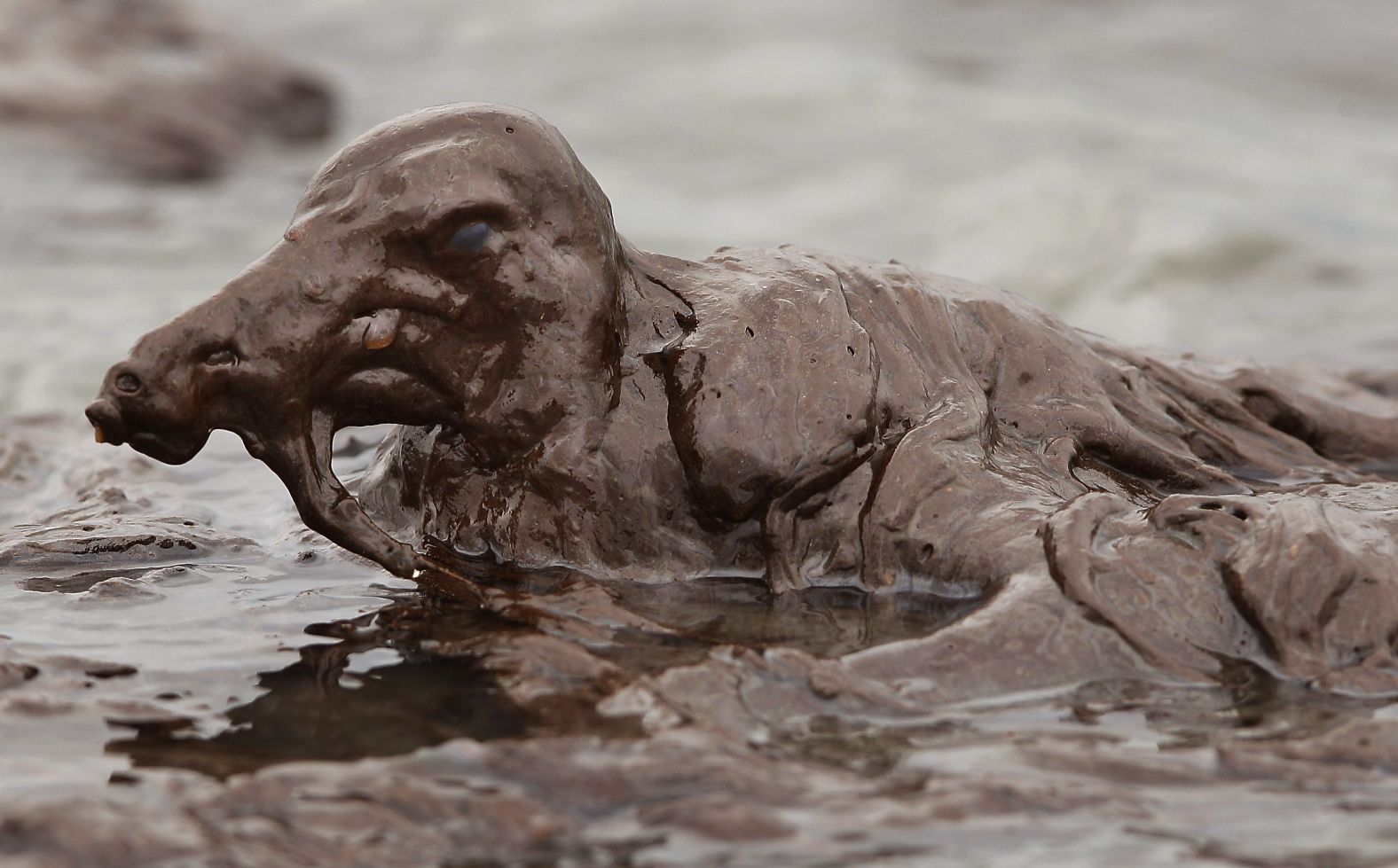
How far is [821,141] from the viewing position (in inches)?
557

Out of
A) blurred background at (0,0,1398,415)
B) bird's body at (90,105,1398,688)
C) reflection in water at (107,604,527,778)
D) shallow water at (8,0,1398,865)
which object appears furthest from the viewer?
blurred background at (0,0,1398,415)

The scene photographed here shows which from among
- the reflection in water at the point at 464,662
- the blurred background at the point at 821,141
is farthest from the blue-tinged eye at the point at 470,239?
the blurred background at the point at 821,141

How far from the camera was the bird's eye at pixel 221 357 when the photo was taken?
3.55 m

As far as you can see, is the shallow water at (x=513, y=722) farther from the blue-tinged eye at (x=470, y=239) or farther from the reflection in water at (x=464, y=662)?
the blue-tinged eye at (x=470, y=239)

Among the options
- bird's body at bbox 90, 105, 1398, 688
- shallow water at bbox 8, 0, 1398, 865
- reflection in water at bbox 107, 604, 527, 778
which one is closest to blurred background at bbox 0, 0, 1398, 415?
shallow water at bbox 8, 0, 1398, 865

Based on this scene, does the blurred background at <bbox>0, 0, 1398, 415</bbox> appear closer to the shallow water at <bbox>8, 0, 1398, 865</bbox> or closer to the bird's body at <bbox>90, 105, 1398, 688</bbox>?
the shallow water at <bbox>8, 0, 1398, 865</bbox>

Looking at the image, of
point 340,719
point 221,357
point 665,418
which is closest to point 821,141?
point 665,418

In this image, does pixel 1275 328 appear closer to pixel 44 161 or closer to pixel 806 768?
pixel 806 768

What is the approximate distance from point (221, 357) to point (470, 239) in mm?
601

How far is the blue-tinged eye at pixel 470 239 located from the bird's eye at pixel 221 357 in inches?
20.6

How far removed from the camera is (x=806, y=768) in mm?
2877

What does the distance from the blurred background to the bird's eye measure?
3.70 meters

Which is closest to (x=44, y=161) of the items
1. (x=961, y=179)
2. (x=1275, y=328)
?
(x=961, y=179)

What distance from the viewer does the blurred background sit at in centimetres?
1003
